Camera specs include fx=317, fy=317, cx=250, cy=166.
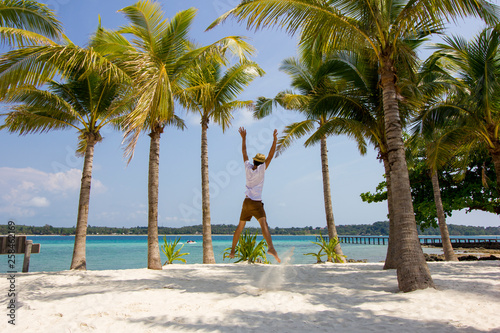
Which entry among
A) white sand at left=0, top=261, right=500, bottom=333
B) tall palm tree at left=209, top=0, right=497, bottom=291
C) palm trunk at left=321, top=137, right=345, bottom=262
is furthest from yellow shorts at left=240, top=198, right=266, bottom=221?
palm trunk at left=321, top=137, right=345, bottom=262

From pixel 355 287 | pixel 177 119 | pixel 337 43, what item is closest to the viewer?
pixel 355 287

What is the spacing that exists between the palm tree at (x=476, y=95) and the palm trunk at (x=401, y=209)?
392 cm

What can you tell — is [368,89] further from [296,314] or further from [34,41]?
[34,41]

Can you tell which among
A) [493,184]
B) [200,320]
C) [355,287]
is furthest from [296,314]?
→ [493,184]

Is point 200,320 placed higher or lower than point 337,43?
lower

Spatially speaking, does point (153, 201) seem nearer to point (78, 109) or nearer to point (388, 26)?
point (78, 109)

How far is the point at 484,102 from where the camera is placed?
28.5ft

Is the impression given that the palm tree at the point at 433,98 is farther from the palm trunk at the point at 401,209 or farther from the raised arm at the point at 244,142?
the raised arm at the point at 244,142

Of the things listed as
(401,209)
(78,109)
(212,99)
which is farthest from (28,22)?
(401,209)

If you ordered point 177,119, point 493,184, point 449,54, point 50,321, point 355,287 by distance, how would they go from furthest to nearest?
1. point 493,184
2. point 177,119
3. point 449,54
4. point 355,287
5. point 50,321

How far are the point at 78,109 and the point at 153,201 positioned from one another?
400 cm

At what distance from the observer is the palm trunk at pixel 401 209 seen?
568 centimetres

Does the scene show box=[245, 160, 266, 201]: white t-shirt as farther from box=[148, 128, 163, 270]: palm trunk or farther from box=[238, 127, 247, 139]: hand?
box=[148, 128, 163, 270]: palm trunk

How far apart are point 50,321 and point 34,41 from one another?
733 cm
